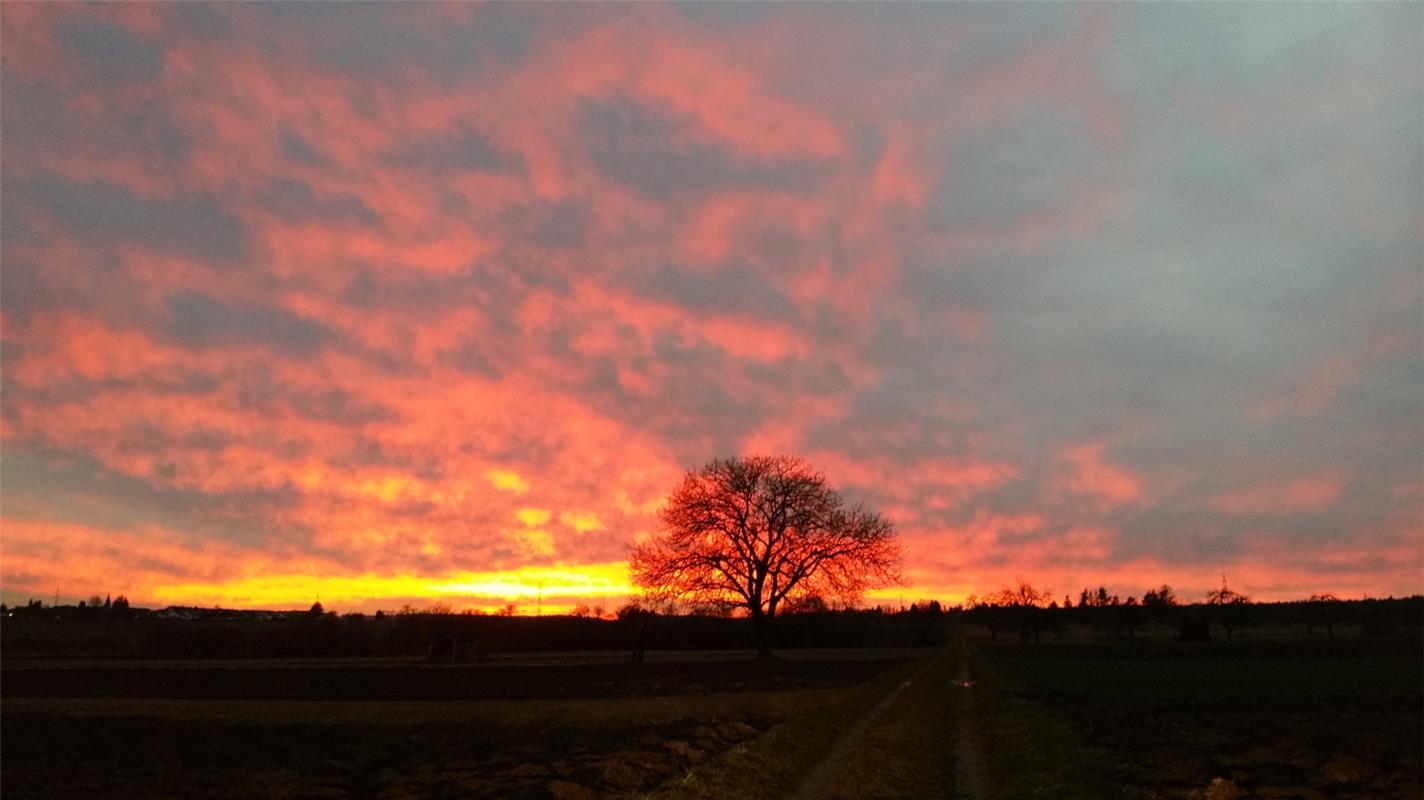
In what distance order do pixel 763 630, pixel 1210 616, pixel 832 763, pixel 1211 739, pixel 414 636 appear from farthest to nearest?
pixel 1210 616
pixel 414 636
pixel 763 630
pixel 1211 739
pixel 832 763

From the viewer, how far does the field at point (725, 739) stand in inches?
721

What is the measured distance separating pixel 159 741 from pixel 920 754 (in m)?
24.0

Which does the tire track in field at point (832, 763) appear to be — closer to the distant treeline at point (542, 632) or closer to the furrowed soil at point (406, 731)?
the furrowed soil at point (406, 731)

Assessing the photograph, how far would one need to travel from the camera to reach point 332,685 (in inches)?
2083

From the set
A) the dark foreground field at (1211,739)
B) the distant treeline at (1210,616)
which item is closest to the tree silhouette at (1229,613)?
the distant treeline at (1210,616)

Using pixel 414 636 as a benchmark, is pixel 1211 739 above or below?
above

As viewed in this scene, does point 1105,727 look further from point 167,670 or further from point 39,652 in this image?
point 39,652

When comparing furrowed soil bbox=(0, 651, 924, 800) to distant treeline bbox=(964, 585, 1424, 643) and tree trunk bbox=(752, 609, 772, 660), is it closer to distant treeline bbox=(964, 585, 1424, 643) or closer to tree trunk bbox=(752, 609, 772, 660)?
tree trunk bbox=(752, 609, 772, 660)

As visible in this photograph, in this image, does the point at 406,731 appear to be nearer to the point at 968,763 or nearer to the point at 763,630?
the point at 968,763

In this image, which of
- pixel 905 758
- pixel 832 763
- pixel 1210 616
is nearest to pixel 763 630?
pixel 905 758

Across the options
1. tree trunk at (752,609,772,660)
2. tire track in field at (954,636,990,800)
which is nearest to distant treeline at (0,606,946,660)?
tree trunk at (752,609,772,660)

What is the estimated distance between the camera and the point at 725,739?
78.8ft

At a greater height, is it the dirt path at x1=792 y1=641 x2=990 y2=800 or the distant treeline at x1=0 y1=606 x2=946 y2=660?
the dirt path at x1=792 y1=641 x2=990 y2=800

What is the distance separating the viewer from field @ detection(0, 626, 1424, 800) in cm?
1831
